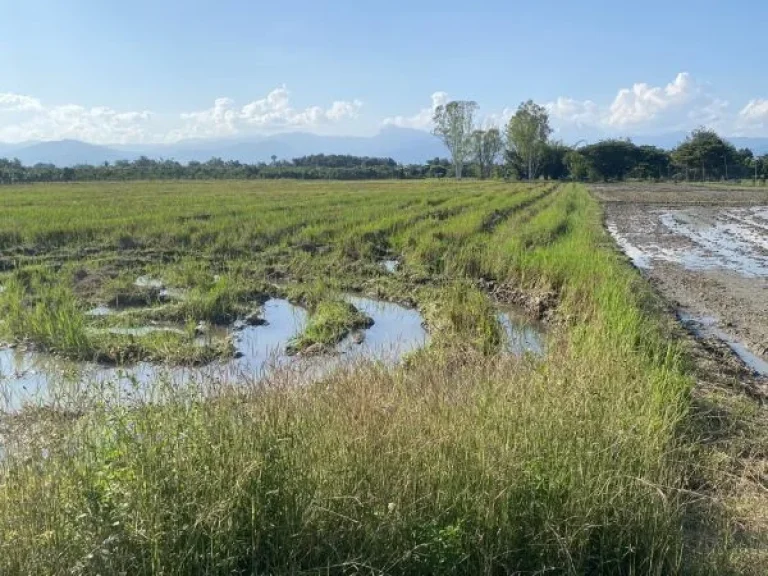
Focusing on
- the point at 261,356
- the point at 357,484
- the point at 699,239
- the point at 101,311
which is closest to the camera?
the point at 357,484

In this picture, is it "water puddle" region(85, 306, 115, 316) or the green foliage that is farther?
"water puddle" region(85, 306, 115, 316)

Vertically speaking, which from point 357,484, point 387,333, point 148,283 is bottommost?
point 387,333

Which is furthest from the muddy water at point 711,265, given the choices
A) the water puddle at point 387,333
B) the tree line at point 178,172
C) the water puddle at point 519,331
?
the tree line at point 178,172

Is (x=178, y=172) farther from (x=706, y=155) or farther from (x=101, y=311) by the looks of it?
(x=101, y=311)

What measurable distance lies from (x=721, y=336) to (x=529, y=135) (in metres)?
61.4

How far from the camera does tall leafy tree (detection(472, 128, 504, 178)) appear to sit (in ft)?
263

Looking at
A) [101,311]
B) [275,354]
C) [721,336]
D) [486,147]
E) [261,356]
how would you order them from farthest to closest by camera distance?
[486,147]
[101,311]
[721,336]
[261,356]
[275,354]

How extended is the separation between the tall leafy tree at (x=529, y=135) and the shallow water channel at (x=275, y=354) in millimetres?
60153

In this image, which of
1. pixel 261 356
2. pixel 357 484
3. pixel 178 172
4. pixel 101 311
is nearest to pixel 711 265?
pixel 261 356

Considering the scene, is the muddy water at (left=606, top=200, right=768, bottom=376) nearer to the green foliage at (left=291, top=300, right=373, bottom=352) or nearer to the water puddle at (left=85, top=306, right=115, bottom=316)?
the green foliage at (left=291, top=300, right=373, bottom=352)

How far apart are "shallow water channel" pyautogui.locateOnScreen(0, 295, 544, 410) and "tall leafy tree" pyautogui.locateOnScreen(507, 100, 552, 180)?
60153 mm

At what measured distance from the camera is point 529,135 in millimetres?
66125

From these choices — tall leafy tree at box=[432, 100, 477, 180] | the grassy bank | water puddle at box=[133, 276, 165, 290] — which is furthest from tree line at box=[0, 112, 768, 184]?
the grassy bank

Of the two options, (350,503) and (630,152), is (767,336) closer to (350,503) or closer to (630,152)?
(350,503)
